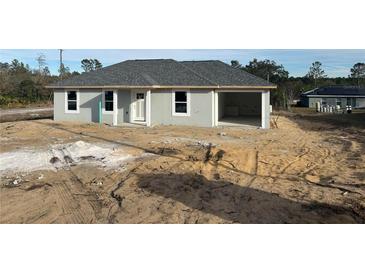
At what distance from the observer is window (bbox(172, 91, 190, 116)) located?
21453 millimetres

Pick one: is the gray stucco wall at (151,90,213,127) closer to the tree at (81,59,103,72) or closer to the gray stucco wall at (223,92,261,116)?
the gray stucco wall at (223,92,261,116)

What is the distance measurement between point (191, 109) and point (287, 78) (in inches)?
1921

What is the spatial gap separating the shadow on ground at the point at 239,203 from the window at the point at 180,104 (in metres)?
12.2

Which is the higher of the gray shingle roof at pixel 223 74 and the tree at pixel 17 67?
the tree at pixel 17 67

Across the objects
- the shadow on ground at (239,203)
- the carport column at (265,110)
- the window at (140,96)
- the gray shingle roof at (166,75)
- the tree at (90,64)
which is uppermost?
the tree at (90,64)

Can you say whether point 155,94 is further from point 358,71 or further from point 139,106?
point 358,71

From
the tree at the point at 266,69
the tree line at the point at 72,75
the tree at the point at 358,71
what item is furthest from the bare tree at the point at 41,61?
the tree at the point at 358,71

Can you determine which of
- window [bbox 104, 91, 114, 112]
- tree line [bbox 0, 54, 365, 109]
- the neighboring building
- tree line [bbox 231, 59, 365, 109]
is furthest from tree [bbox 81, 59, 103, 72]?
window [bbox 104, 91, 114, 112]

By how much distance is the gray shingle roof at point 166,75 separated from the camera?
843 inches

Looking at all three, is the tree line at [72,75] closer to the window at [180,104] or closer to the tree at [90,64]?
the tree at [90,64]

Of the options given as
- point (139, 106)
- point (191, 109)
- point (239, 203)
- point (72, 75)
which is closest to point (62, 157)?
point (239, 203)

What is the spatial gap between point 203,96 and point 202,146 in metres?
7.52

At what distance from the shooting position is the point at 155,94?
2197 cm

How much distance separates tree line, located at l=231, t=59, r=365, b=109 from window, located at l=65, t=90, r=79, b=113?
29.5 m
